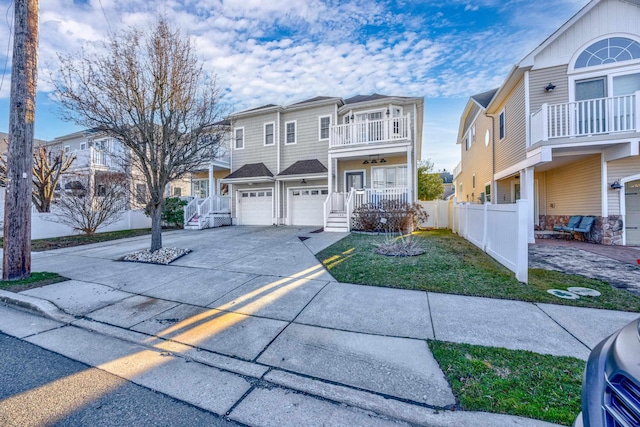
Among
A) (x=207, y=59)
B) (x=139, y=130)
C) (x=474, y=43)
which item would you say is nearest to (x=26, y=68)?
(x=139, y=130)

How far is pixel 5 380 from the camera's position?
2.53 metres

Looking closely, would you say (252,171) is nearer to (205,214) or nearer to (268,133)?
(268,133)

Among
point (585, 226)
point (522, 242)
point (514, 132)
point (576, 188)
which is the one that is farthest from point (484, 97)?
point (522, 242)

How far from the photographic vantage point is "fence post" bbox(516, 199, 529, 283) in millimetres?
4773

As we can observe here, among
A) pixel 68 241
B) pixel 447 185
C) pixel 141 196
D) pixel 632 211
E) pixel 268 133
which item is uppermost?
pixel 268 133

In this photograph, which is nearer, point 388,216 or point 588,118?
point 588,118

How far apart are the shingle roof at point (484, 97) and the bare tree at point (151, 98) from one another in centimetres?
1385

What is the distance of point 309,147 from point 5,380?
45.5 ft

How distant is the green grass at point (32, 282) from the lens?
199 inches

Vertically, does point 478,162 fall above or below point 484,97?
below

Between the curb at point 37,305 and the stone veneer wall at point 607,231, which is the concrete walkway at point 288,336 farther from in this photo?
the stone veneer wall at point 607,231

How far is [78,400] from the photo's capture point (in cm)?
225

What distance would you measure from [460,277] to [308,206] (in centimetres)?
1071

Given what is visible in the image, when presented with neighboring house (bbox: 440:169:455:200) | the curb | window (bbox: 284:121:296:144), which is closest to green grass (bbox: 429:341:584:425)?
the curb
